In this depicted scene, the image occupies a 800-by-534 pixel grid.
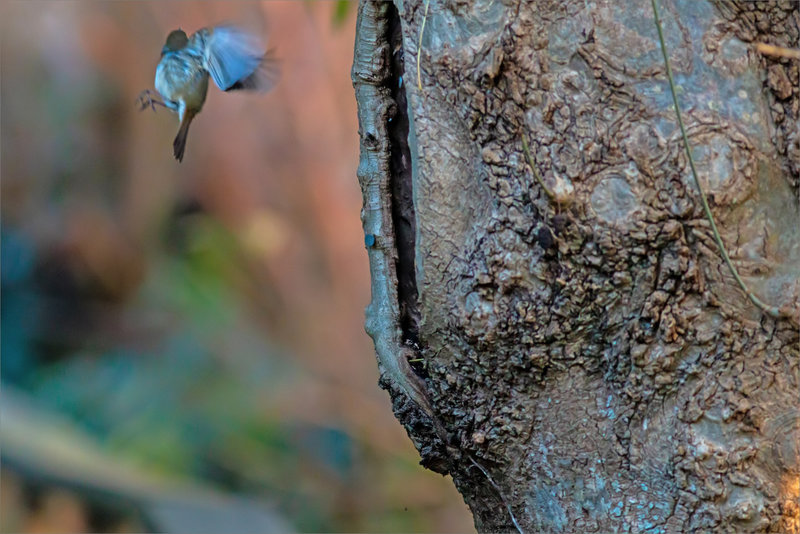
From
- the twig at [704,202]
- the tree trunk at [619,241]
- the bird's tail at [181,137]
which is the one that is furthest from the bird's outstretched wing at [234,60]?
the twig at [704,202]

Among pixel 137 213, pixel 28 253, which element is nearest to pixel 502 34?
pixel 137 213

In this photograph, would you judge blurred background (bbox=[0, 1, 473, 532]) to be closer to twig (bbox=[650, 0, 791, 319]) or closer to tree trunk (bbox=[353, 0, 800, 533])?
tree trunk (bbox=[353, 0, 800, 533])

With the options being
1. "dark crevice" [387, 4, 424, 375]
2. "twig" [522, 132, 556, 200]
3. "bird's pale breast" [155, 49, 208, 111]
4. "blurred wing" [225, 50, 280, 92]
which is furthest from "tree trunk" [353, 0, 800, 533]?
"bird's pale breast" [155, 49, 208, 111]

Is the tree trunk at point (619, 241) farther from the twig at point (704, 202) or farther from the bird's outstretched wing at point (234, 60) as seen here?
the bird's outstretched wing at point (234, 60)

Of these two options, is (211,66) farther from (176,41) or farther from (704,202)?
(704,202)

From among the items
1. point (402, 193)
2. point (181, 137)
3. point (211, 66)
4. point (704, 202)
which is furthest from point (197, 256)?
point (704, 202)
